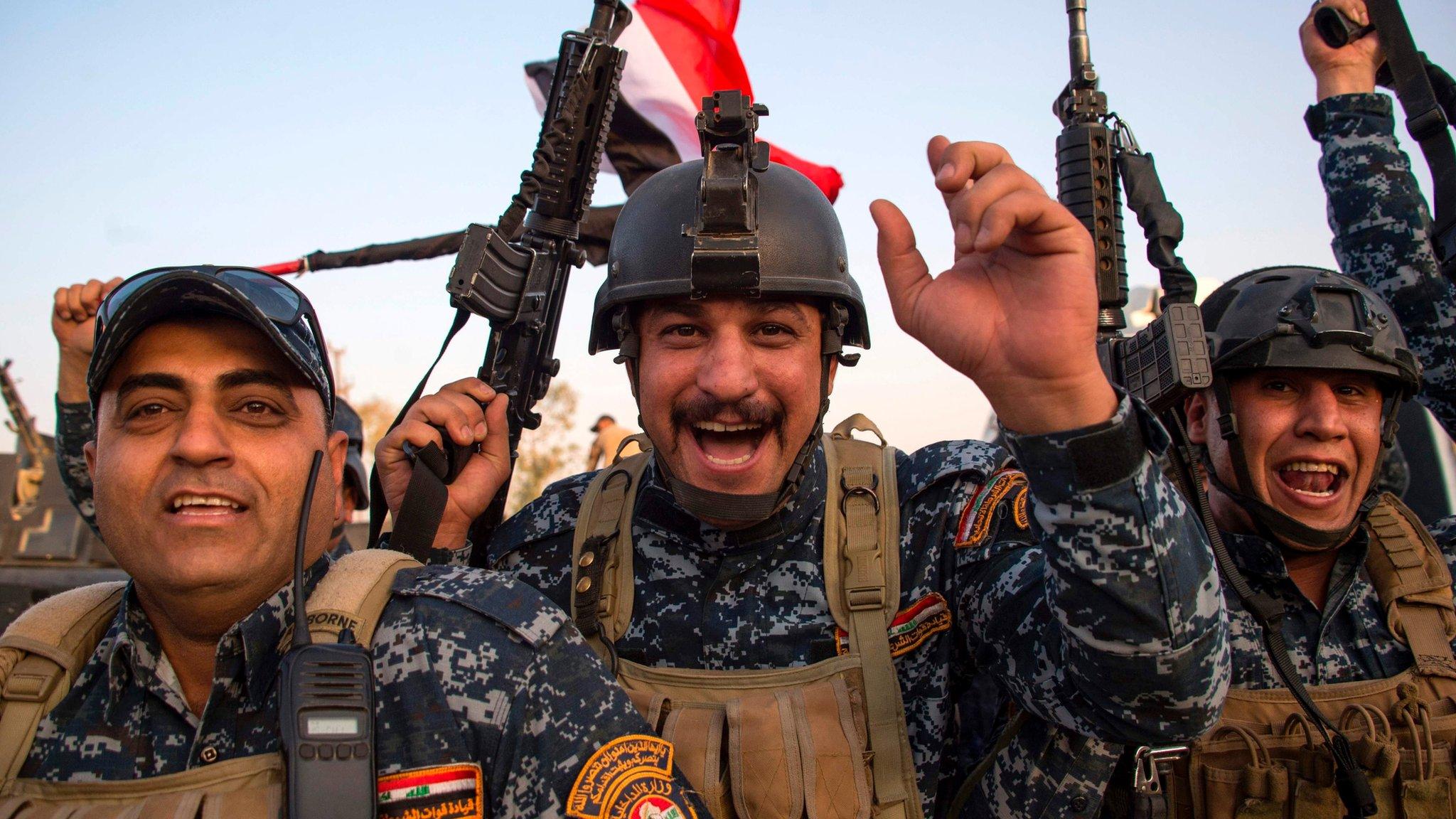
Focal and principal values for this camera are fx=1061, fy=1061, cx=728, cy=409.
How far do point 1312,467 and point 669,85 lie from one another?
426 centimetres

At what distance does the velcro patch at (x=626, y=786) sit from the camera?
1867 mm

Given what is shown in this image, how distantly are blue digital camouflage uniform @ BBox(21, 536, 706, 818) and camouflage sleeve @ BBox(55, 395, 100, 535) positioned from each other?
147cm

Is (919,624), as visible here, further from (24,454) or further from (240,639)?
(24,454)

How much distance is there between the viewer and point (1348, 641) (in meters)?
3.17

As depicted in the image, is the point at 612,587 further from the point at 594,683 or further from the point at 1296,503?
the point at 1296,503

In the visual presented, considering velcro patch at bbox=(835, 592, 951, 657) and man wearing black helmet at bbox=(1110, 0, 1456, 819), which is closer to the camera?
velcro patch at bbox=(835, 592, 951, 657)

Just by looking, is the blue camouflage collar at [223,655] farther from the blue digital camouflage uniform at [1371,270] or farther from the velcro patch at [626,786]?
the blue digital camouflage uniform at [1371,270]

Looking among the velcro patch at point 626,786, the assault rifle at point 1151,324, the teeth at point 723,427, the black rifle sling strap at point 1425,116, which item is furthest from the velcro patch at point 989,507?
the black rifle sling strap at point 1425,116

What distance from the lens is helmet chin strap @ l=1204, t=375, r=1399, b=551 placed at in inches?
125

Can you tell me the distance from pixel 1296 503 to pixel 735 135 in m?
2.08

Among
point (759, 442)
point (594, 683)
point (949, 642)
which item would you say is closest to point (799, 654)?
point (949, 642)

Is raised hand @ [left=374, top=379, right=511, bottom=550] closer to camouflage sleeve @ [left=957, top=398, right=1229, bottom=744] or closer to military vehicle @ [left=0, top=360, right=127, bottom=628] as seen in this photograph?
camouflage sleeve @ [left=957, top=398, right=1229, bottom=744]

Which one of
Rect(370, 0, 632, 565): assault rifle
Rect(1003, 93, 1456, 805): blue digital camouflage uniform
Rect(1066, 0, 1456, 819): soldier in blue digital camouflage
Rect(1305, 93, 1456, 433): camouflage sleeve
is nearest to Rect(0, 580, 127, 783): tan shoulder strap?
Rect(370, 0, 632, 565): assault rifle

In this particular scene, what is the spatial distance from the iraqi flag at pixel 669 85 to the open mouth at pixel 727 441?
12.0 ft
